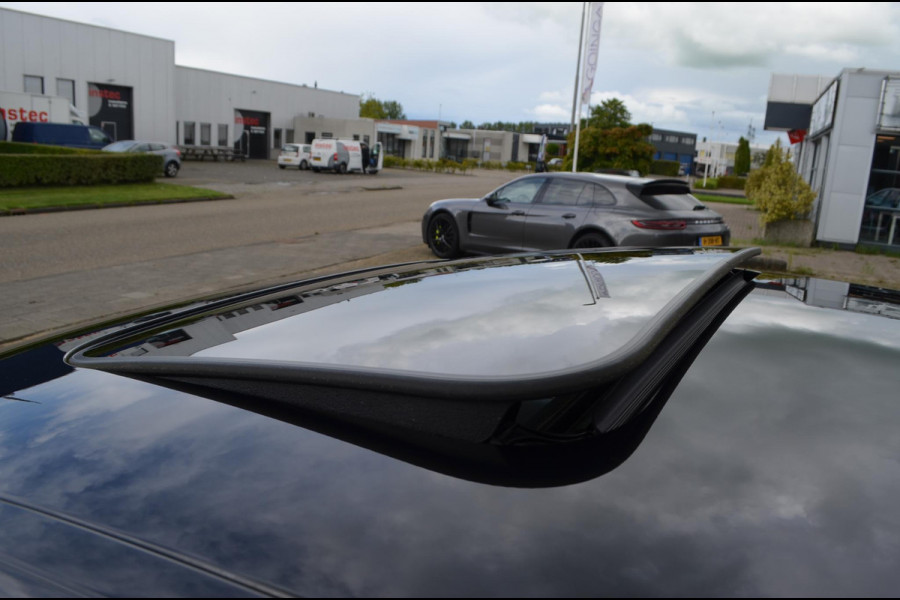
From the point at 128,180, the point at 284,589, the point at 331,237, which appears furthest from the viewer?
the point at 128,180

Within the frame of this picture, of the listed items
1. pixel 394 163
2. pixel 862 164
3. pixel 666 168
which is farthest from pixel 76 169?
pixel 666 168

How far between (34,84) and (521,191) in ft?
123

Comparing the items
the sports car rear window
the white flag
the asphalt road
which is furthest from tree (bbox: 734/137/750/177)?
the sports car rear window

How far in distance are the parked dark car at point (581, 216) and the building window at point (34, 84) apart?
3585cm

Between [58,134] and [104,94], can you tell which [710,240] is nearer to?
[58,134]

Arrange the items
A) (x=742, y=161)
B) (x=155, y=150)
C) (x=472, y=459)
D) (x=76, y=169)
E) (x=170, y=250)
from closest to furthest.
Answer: (x=472, y=459) < (x=170, y=250) < (x=76, y=169) < (x=155, y=150) < (x=742, y=161)

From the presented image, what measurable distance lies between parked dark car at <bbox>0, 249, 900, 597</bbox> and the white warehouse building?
37786 millimetres

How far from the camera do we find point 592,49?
24781 mm

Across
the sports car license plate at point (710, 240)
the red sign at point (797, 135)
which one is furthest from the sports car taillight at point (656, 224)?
the red sign at point (797, 135)

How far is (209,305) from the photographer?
251 cm

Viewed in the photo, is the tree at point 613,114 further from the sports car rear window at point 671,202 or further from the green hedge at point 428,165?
the sports car rear window at point 671,202

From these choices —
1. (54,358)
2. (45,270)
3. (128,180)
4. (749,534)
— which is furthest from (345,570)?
(128,180)

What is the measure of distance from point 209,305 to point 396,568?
1755mm

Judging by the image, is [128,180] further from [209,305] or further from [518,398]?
[518,398]
